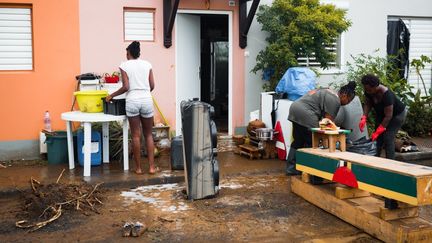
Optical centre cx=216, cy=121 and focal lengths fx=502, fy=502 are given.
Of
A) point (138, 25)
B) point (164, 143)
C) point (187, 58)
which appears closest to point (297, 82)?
point (187, 58)

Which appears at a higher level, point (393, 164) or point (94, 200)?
point (393, 164)

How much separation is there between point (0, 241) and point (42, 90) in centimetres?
444

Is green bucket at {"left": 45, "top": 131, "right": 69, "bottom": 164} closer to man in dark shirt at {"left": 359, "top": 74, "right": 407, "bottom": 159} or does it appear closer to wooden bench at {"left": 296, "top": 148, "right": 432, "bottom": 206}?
wooden bench at {"left": 296, "top": 148, "right": 432, "bottom": 206}

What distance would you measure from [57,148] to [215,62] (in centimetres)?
577

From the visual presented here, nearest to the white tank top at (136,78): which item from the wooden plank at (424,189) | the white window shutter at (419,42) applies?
the wooden plank at (424,189)

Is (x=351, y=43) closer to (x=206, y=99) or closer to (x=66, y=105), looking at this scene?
(x=206, y=99)

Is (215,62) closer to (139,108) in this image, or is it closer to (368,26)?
(368,26)

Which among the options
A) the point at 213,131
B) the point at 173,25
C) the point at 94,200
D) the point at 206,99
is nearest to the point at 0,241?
the point at 94,200

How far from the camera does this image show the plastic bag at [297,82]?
898cm

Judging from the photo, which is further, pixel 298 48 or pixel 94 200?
pixel 298 48

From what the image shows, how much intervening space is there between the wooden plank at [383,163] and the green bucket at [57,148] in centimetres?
439

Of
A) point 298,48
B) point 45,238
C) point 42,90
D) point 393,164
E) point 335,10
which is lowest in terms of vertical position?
point 45,238

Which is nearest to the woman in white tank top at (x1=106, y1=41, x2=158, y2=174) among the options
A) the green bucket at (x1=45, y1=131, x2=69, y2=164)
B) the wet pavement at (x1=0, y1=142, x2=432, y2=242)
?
the wet pavement at (x1=0, y1=142, x2=432, y2=242)

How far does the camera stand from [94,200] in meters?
6.67
